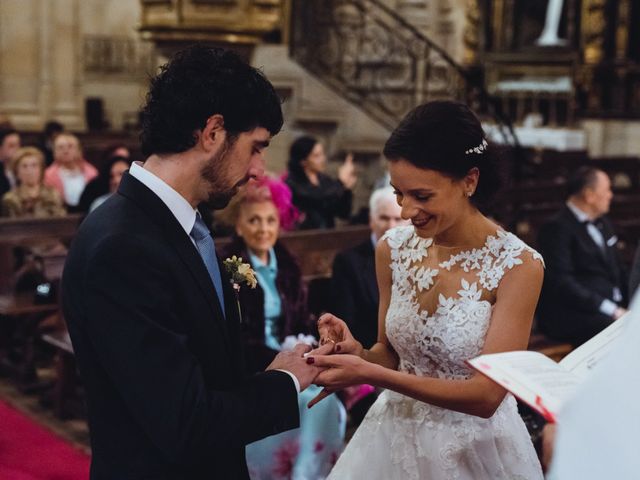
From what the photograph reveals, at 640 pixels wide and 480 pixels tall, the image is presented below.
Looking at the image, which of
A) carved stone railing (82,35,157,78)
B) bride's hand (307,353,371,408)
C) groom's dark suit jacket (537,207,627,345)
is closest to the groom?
bride's hand (307,353,371,408)

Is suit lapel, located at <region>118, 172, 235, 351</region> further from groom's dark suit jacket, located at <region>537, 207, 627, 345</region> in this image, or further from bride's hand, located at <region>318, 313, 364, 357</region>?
groom's dark suit jacket, located at <region>537, 207, 627, 345</region>

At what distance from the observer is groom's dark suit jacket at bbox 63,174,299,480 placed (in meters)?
1.69

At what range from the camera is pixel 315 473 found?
405 centimetres

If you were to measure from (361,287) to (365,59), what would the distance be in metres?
7.00

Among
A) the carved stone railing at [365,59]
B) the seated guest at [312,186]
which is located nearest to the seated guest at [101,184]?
the seated guest at [312,186]

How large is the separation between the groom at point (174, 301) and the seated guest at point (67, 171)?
6.91 metres

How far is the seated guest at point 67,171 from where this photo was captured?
8.59 m

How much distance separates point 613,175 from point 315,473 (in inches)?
323

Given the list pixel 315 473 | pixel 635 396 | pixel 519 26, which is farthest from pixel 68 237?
pixel 519 26

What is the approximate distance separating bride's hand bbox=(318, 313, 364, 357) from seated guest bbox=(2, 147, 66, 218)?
547 centimetres

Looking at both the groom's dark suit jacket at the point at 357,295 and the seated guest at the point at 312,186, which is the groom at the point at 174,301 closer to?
the groom's dark suit jacket at the point at 357,295

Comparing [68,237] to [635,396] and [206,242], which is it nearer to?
[206,242]

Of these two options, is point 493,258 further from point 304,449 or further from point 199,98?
point 304,449

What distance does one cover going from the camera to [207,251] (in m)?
1.99
